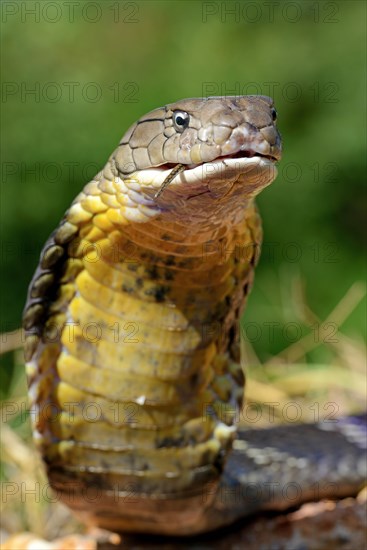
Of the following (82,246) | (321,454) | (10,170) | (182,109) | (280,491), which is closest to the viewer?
(182,109)

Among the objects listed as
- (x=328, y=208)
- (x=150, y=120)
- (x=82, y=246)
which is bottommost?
(x=328, y=208)

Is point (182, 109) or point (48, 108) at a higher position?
point (182, 109)

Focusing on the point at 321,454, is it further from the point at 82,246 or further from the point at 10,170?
the point at 10,170

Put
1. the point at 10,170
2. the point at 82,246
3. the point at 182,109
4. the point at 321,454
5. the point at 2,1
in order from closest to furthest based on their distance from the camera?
the point at 182,109 < the point at 82,246 < the point at 321,454 < the point at 10,170 < the point at 2,1

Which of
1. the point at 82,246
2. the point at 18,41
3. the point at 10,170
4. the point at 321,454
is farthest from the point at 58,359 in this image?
the point at 18,41

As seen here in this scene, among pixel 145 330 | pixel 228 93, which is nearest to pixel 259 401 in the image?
pixel 145 330

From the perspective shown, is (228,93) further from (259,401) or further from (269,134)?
(269,134)

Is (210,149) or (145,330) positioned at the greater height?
(210,149)
